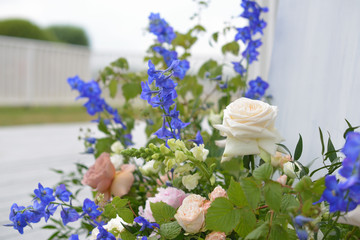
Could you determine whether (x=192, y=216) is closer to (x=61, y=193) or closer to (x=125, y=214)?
(x=125, y=214)

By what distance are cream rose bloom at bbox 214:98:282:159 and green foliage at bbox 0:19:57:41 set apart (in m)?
8.12

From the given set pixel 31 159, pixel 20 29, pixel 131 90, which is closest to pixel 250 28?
pixel 131 90

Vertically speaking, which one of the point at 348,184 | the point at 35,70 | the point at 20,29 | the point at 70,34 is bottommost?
the point at 35,70

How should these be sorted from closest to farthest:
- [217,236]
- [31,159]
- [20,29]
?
[217,236] < [31,159] < [20,29]

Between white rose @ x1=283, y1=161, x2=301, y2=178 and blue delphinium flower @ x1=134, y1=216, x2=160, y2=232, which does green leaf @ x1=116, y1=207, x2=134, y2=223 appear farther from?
white rose @ x1=283, y1=161, x2=301, y2=178

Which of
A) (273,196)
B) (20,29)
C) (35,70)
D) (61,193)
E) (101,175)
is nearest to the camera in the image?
(273,196)

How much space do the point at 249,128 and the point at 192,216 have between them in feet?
0.44

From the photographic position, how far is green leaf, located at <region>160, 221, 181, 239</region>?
52 cm

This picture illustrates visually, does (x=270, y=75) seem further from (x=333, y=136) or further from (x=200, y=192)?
(x=200, y=192)

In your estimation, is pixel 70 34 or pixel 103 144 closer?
pixel 103 144

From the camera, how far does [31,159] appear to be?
2.66 m

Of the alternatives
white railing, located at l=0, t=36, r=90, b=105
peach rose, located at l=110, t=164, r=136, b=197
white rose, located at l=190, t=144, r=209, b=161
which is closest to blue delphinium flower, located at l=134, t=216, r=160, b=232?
white rose, located at l=190, t=144, r=209, b=161

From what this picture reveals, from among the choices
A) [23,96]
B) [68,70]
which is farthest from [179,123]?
[68,70]

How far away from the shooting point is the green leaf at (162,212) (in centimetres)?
55
